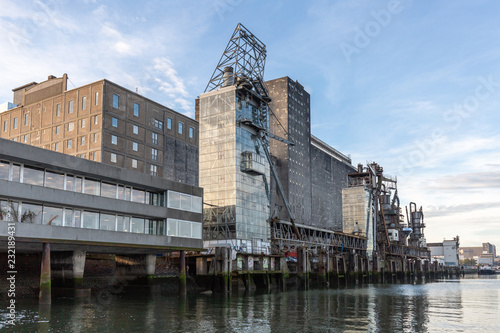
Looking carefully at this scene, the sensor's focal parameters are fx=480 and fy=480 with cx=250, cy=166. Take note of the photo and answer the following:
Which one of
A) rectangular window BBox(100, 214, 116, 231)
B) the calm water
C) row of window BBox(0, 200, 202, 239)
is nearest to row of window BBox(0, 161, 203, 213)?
row of window BBox(0, 200, 202, 239)

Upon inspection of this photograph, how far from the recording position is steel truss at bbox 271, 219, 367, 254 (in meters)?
82.3

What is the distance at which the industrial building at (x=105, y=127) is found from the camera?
74.6 metres

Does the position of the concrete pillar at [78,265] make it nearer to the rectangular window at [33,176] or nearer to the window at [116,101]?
the rectangular window at [33,176]

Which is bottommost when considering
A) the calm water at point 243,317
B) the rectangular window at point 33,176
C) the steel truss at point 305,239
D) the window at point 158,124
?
the calm water at point 243,317

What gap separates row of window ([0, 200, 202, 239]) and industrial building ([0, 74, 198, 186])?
2494cm

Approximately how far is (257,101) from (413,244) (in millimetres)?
107537

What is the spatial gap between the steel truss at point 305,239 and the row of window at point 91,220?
2513cm

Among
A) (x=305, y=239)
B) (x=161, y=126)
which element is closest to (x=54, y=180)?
(x=161, y=126)

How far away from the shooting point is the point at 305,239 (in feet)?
307

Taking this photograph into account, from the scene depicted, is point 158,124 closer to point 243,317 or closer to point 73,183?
point 73,183

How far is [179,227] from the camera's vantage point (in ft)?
178

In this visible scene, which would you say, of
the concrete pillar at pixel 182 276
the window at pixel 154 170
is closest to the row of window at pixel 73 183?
the concrete pillar at pixel 182 276

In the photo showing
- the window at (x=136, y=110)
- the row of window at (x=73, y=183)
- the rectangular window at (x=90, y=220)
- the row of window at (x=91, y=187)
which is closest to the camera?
the row of window at (x=73, y=183)

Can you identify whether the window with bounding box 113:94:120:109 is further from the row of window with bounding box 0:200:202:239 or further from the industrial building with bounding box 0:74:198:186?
the row of window with bounding box 0:200:202:239
